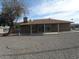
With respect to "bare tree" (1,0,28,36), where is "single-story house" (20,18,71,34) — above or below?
below

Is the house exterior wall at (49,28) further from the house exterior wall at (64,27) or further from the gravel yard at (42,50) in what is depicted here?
the gravel yard at (42,50)

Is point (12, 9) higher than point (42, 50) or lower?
higher

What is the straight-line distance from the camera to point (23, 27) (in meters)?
56.6

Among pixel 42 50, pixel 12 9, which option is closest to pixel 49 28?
pixel 12 9

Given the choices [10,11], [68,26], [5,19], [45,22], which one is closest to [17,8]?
[10,11]

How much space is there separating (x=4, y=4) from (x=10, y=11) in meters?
2.46

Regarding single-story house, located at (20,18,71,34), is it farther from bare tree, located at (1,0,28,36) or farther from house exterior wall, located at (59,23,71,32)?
bare tree, located at (1,0,28,36)

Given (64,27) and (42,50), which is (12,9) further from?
(42,50)

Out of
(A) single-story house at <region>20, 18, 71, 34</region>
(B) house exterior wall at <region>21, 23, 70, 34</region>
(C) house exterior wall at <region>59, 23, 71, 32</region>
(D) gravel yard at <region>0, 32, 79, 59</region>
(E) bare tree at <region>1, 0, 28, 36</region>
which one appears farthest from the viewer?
(C) house exterior wall at <region>59, 23, 71, 32</region>

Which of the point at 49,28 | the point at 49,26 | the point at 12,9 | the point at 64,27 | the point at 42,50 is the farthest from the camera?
the point at 64,27

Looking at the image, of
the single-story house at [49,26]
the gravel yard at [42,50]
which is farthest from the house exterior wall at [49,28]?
the gravel yard at [42,50]

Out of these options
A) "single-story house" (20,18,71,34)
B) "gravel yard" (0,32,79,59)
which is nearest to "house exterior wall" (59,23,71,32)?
"single-story house" (20,18,71,34)

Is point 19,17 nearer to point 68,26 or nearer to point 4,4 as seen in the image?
point 4,4

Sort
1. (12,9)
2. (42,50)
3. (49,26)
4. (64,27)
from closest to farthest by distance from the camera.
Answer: (42,50), (12,9), (49,26), (64,27)
